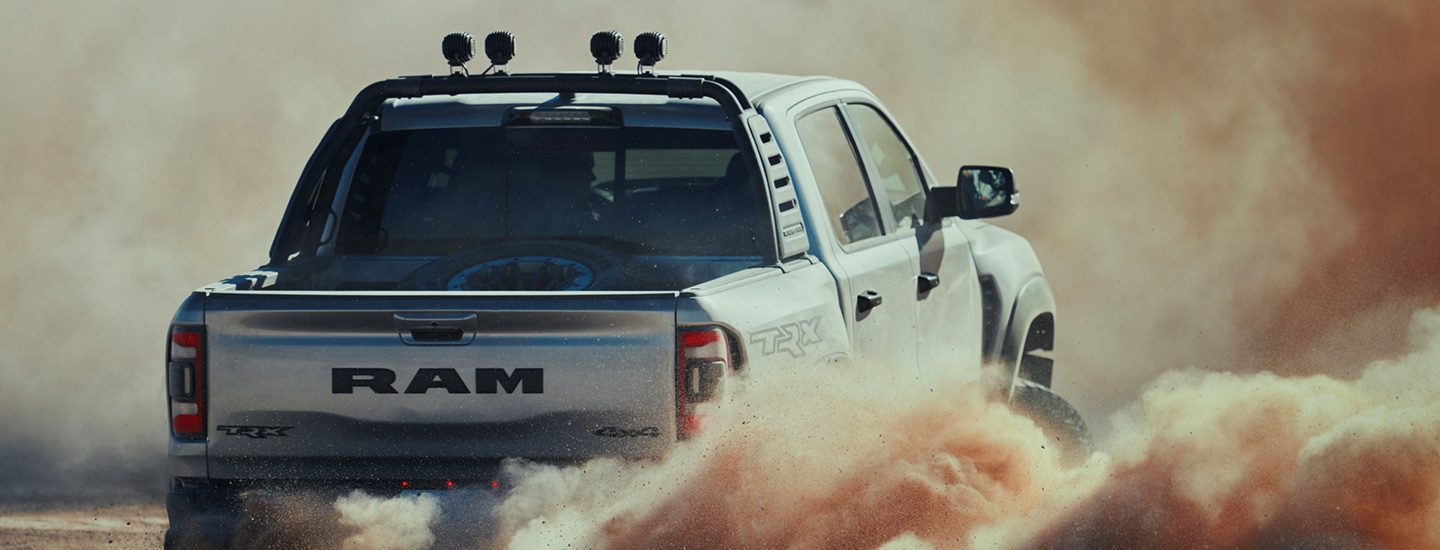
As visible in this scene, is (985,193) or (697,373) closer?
(697,373)

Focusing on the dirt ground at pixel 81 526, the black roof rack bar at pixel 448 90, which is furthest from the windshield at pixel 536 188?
the dirt ground at pixel 81 526

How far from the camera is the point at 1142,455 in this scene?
259 inches

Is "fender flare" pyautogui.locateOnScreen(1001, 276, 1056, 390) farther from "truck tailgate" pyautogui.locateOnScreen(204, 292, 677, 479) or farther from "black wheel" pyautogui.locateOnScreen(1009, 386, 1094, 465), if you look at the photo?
"truck tailgate" pyautogui.locateOnScreen(204, 292, 677, 479)

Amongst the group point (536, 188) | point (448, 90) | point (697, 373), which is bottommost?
point (697, 373)

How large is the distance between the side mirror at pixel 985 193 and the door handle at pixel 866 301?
36.5 inches

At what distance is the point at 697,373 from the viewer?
555cm

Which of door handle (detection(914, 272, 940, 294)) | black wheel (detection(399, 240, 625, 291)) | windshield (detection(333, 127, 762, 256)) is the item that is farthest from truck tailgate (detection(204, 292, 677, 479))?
door handle (detection(914, 272, 940, 294))

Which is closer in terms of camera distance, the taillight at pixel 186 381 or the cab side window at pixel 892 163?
the taillight at pixel 186 381

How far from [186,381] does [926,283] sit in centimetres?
261

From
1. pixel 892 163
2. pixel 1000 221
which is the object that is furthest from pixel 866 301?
pixel 1000 221

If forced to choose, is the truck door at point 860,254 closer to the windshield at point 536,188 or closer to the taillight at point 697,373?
the windshield at point 536,188

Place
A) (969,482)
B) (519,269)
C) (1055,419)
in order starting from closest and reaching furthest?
1. (969,482)
2. (519,269)
3. (1055,419)

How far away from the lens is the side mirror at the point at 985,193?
748 centimetres

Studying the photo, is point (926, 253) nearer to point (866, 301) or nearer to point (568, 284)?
point (866, 301)
